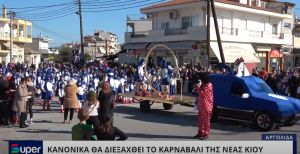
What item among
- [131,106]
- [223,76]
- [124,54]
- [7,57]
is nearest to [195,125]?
[223,76]

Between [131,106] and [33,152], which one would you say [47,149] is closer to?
[33,152]

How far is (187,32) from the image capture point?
136 ft

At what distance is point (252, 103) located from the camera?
14.2 metres

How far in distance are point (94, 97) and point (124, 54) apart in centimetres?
4106

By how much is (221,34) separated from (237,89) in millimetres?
27685

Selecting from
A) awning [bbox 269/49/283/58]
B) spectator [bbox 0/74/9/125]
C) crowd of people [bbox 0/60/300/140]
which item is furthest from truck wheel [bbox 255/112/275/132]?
awning [bbox 269/49/283/58]

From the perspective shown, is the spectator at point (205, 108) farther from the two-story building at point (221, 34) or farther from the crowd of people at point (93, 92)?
the two-story building at point (221, 34)

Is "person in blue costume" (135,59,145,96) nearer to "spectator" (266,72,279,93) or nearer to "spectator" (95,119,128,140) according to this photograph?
"spectator" (266,72,279,93)

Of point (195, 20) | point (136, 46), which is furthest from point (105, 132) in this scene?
point (136, 46)

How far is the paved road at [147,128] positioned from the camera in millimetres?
12695

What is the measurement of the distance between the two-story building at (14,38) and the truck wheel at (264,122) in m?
51.7

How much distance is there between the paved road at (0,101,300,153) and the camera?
41.7ft

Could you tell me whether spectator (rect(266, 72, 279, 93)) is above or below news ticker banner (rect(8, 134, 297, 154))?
above

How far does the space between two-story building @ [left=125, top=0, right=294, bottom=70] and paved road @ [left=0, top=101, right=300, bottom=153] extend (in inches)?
820
